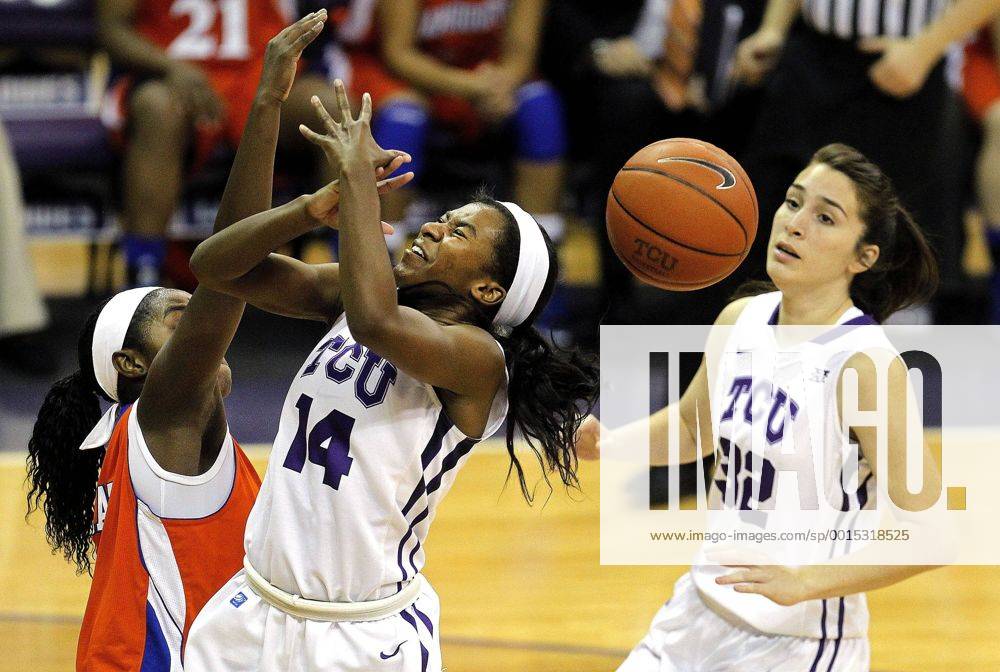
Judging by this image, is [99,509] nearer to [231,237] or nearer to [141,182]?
[231,237]

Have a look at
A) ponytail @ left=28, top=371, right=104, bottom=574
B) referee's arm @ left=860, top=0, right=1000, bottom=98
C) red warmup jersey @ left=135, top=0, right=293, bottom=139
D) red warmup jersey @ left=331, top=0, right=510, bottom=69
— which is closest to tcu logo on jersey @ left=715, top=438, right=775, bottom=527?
ponytail @ left=28, top=371, right=104, bottom=574

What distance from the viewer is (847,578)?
2.80 meters

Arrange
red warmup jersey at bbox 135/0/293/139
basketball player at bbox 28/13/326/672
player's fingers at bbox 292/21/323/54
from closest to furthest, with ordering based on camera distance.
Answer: player's fingers at bbox 292/21/323/54
basketball player at bbox 28/13/326/672
red warmup jersey at bbox 135/0/293/139

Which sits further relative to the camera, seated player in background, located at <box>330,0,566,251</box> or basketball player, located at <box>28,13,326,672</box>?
seated player in background, located at <box>330,0,566,251</box>

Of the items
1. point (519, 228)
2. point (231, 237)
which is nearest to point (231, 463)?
point (231, 237)

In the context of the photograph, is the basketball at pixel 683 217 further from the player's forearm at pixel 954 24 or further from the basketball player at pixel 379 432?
the player's forearm at pixel 954 24

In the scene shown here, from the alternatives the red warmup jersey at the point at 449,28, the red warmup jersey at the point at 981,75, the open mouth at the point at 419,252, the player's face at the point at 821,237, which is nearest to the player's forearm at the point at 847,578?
the player's face at the point at 821,237

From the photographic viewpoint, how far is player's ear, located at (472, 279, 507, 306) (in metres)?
2.71

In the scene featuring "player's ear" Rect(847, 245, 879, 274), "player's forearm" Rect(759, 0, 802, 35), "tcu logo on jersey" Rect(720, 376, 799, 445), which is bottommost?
"tcu logo on jersey" Rect(720, 376, 799, 445)

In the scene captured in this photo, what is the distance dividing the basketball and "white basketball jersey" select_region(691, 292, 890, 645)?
0.71ft

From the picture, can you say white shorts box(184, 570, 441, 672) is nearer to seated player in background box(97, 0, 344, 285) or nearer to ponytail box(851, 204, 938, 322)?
ponytail box(851, 204, 938, 322)

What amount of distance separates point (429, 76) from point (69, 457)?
3633 mm

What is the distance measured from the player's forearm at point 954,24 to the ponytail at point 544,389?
296 centimetres

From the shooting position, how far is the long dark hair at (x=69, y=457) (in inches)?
121
